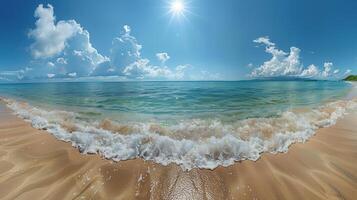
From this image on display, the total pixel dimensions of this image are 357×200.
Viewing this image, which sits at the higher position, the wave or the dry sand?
the wave

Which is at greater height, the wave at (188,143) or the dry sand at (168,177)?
the wave at (188,143)

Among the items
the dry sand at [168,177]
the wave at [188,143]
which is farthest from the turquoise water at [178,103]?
the dry sand at [168,177]

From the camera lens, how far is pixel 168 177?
4.10 m

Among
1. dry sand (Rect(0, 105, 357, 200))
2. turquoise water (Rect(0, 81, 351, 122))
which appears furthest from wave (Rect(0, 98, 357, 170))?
turquoise water (Rect(0, 81, 351, 122))

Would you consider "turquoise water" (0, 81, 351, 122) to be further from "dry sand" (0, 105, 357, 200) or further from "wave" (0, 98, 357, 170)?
"dry sand" (0, 105, 357, 200)

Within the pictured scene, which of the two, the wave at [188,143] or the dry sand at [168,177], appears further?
the wave at [188,143]

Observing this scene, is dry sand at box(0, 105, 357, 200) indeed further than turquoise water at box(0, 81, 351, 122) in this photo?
No

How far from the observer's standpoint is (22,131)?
24.2ft

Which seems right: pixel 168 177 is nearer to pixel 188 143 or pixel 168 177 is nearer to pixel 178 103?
pixel 188 143

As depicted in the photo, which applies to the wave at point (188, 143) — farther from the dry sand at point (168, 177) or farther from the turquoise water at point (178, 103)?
the turquoise water at point (178, 103)

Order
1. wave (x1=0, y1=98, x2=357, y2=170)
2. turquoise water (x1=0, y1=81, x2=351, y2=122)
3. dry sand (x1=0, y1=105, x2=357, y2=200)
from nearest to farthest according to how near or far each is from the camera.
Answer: dry sand (x1=0, y1=105, x2=357, y2=200), wave (x1=0, y1=98, x2=357, y2=170), turquoise water (x1=0, y1=81, x2=351, y2=122)

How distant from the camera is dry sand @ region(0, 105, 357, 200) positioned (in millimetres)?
3646

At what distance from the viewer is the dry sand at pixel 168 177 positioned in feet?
12.0

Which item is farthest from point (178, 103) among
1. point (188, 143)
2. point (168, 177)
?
point (168, 177)
